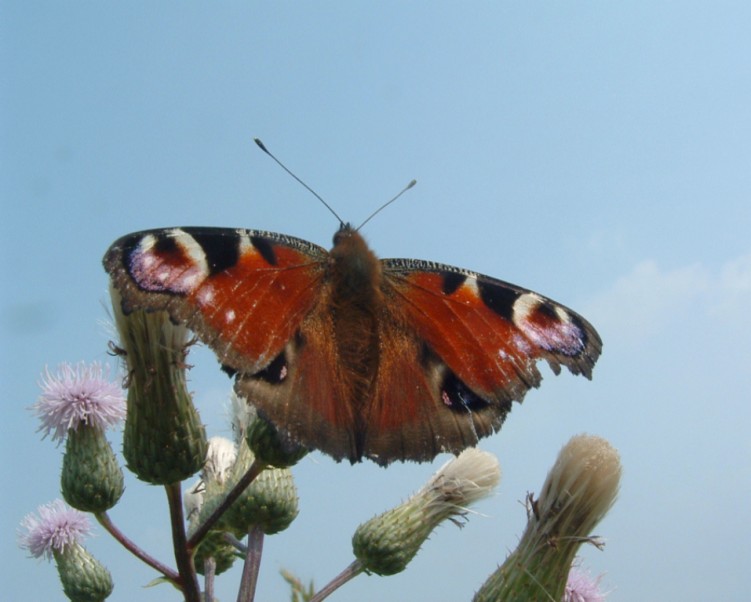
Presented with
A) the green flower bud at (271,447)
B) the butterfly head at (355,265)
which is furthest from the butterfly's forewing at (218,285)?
the green flower bud at (271,447)

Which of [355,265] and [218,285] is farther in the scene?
[355,265]

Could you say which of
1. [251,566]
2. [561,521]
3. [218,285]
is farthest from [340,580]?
[218,285]

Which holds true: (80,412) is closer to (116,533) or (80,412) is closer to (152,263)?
(116,533)

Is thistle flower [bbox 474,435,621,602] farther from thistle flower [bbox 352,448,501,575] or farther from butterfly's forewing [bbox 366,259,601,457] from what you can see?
butterfly's forewing [bbox 366,259,601,457]

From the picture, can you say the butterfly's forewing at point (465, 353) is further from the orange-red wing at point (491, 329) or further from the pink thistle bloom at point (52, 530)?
the pink thistle bloom at point (52, 530)

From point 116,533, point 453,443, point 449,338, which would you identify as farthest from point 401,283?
point 116,533

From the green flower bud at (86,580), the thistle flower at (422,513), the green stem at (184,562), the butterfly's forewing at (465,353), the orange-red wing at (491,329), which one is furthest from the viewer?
the green flower bud at (86,580)

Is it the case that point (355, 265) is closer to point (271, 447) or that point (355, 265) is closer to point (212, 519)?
point (271, 447)

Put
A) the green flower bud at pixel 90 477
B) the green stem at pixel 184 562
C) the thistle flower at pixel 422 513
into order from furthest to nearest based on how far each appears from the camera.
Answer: the thistle flower at pixel 422 513 → the green flower bud at pixel 90 477 → the green stem at pixel 184 562

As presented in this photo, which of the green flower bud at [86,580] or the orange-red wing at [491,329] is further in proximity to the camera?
the green flower bud at [86,580]
